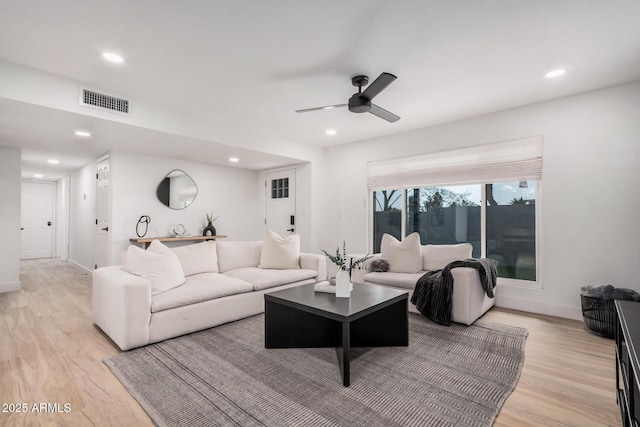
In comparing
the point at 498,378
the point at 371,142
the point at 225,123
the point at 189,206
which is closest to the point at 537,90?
the point at 371,142

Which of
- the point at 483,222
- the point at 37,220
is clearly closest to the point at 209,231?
the point at 483,222

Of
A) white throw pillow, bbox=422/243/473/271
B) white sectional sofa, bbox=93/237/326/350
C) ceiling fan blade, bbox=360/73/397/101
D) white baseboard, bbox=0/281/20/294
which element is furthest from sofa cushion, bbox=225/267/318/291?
white baseboard, bbox=0/281/20/294

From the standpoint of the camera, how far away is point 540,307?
366cm

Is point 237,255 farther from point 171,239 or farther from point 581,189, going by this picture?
point 581,189

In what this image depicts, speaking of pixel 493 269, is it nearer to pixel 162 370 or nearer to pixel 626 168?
pixel 626 168

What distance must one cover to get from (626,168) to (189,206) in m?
6.03

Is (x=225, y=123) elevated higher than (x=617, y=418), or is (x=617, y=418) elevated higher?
(x=225, y=123)

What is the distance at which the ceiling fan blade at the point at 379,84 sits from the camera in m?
2.47

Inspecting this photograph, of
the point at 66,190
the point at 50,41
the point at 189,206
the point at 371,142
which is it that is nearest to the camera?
the point at 50,41

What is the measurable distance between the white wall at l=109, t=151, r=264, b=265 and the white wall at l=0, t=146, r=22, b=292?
142cm

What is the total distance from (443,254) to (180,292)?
307 cm

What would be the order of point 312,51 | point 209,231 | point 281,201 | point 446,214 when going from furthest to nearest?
→ 1. point 281,201
2. point 209,231
3. point 446,214
4. point 312,51

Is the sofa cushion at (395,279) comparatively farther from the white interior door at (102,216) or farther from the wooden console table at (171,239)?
the white interior door at (102,216)

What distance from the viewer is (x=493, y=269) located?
3660 millimetres
